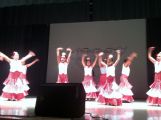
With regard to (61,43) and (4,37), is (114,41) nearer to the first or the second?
(61,43)

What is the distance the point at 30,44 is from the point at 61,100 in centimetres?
626

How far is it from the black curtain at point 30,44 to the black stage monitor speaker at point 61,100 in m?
5.76

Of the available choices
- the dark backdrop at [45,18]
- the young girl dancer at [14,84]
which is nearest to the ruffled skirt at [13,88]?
the young girl dancer at [14,84]

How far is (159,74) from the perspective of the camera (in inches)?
236

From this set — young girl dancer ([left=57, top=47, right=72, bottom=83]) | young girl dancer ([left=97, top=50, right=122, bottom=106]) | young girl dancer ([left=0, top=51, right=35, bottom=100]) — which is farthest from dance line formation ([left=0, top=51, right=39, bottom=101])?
young girl dancer ([left=97, top=50, right=122, bottom=106])

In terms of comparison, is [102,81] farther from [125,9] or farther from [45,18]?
[45,18]

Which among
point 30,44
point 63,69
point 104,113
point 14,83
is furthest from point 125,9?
point 104,113

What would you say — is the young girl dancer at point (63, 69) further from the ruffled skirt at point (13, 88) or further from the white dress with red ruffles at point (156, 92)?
the white dress with red ruffles at point (156, 92)

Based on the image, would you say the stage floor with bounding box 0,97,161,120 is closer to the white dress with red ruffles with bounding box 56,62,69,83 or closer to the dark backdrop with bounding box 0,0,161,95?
the white dress with red ruffles with bounding box 56,62,69,83

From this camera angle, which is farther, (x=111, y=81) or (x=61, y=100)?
(x=111, y=81)

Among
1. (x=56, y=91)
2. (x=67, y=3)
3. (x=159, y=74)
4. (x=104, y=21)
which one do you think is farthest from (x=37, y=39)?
(x=56, y=91)

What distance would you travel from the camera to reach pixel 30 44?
846cm

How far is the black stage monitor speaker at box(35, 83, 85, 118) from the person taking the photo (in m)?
2.35

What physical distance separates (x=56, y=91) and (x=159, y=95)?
3.93m
